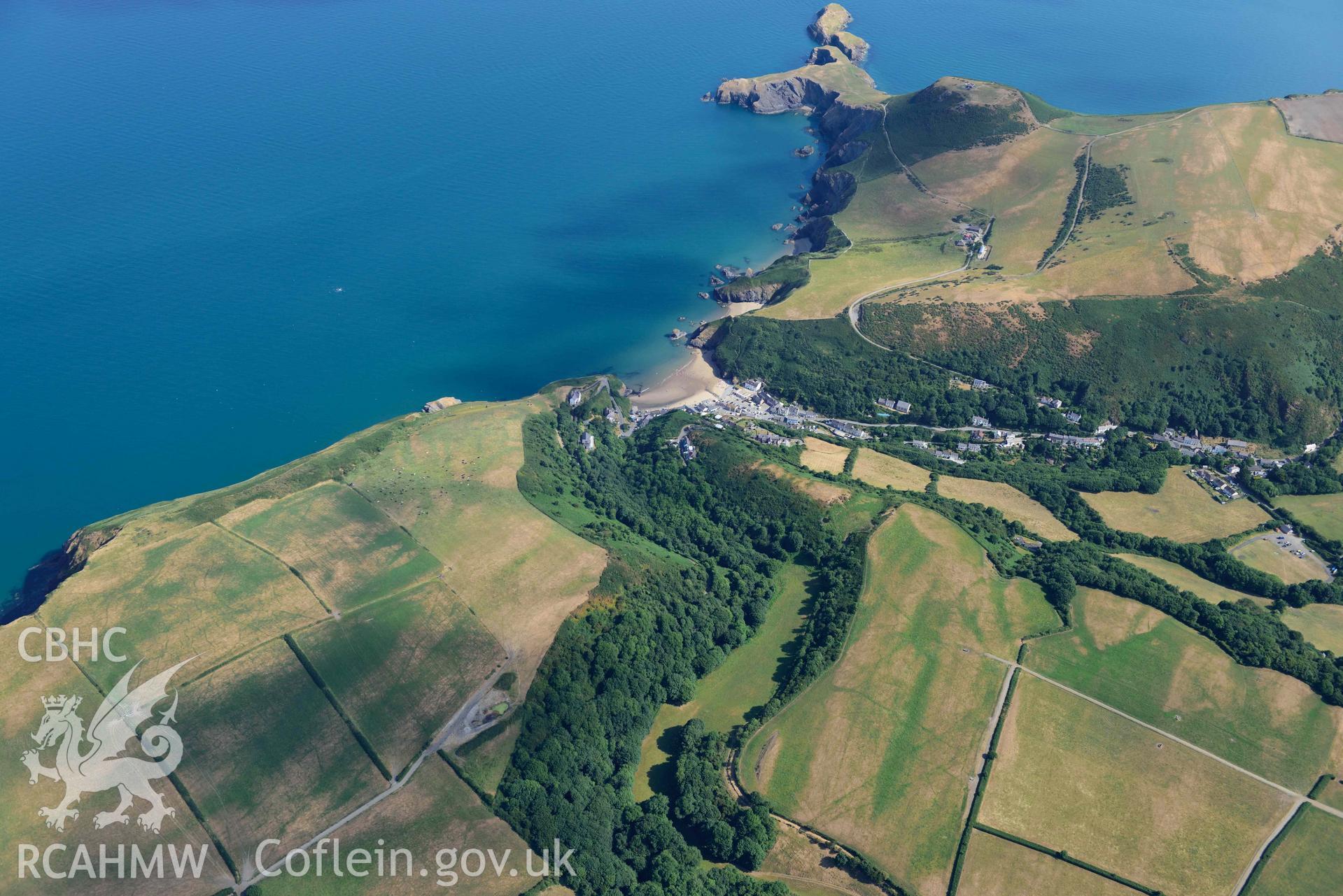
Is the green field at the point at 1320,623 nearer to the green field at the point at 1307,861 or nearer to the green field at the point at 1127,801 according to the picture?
the green field at the point at 1307,861

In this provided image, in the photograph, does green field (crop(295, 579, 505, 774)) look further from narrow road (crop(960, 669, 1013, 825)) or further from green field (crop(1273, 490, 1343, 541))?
green field (crop(1273, 490, 1343, 541))

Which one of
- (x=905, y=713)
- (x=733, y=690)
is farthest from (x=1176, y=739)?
(x=733, y=690)

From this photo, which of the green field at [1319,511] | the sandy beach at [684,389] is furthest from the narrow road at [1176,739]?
the sandy beach at [684,389]

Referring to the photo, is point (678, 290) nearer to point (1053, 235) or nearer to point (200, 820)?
point (1053, 235)

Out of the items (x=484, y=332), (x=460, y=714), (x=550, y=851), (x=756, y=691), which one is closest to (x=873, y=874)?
(x=756, y=691)

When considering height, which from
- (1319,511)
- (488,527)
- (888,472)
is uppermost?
(488,527)

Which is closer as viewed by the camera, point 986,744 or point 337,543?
A: point 986,744

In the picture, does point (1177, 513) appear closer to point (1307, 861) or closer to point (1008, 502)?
point (1008, 502)
